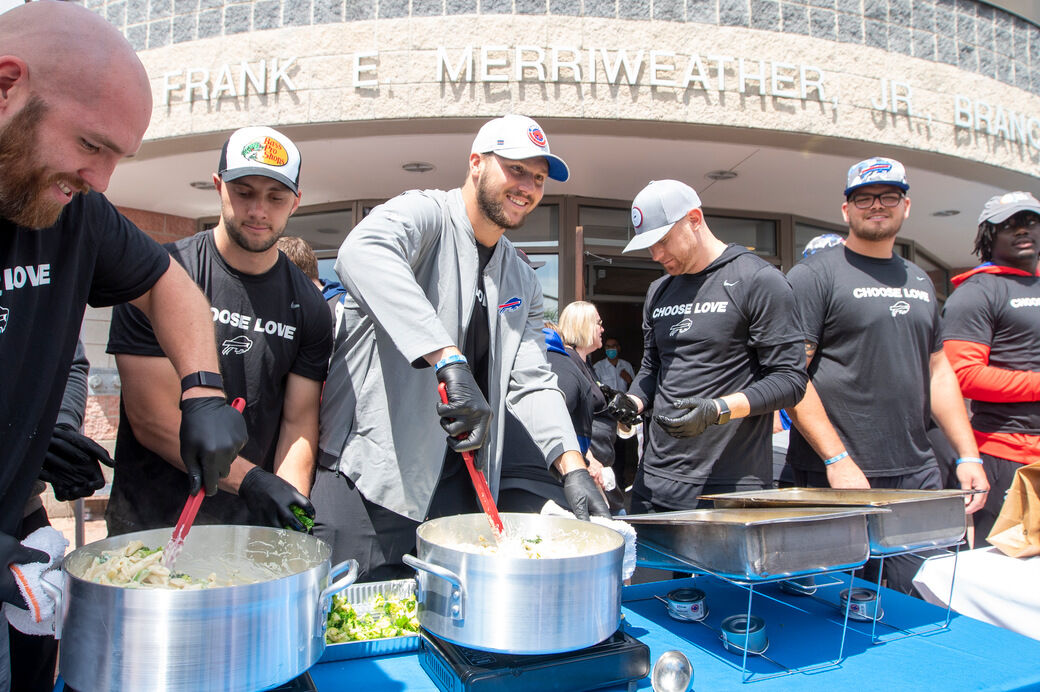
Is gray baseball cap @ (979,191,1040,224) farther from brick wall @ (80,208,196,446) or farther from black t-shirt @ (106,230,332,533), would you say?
brick wall @ (80,208,196,446)

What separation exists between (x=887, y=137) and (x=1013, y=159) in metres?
1.68

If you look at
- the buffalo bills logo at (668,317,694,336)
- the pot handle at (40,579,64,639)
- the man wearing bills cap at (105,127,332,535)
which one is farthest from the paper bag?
the pot handle at (40,579,64,639)

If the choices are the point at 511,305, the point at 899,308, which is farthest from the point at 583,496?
the point at 899,308

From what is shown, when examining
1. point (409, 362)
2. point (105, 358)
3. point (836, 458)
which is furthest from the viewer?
point (105, 358)

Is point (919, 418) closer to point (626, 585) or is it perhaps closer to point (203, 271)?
point (626, 585)

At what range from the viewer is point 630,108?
5371 mm

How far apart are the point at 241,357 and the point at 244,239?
357mm

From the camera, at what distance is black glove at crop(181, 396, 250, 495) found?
1.26 m

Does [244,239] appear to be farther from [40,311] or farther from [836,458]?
[836,458]

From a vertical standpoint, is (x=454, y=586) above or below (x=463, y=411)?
below

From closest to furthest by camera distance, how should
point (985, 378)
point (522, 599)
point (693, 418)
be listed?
1. point (522, 599)
2. point (693, 418)
3. point (985, 378)

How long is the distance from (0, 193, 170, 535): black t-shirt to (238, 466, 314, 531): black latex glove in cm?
44

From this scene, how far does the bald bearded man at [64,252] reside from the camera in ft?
3.51

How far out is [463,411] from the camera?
4.52 feet
